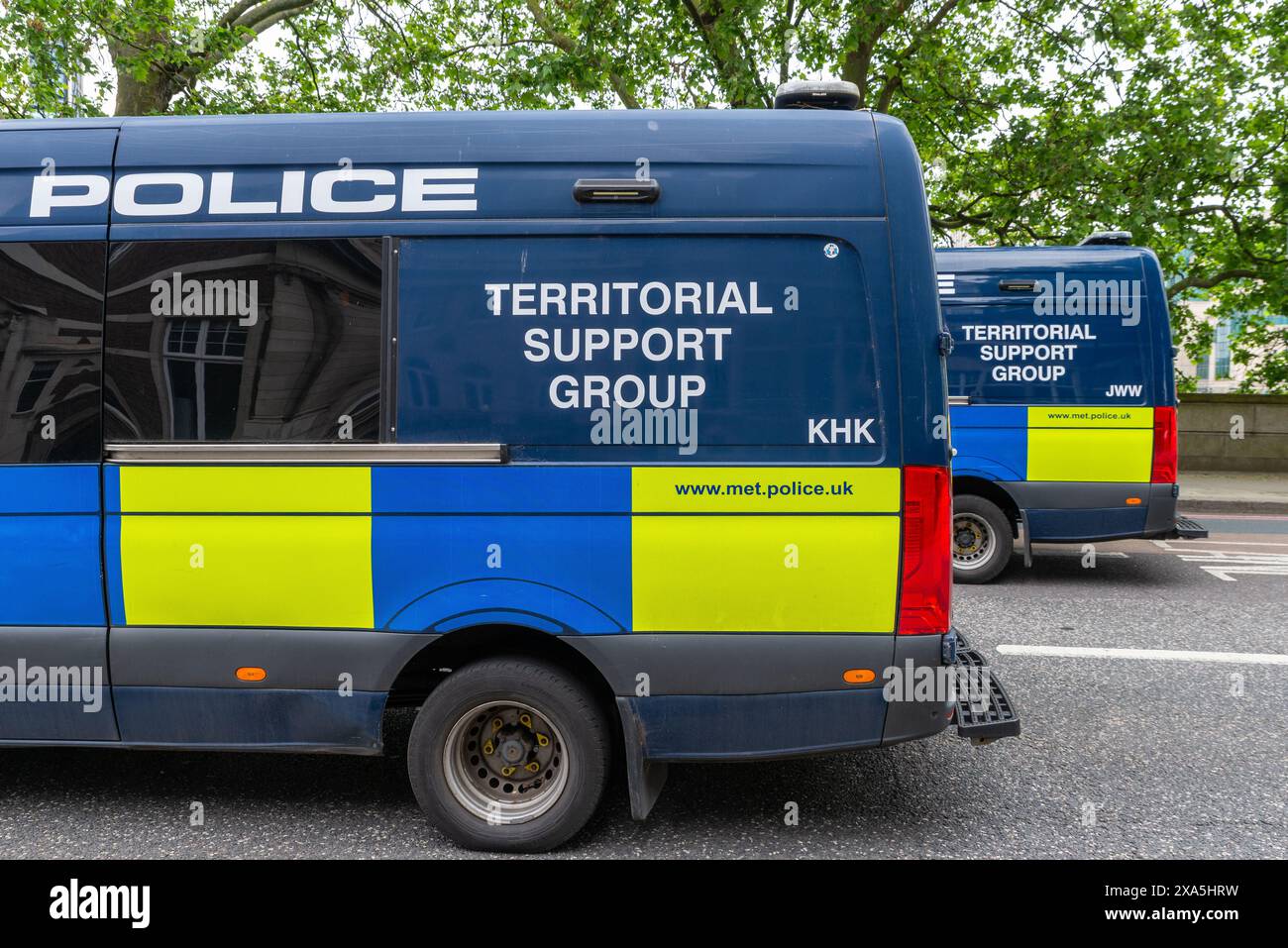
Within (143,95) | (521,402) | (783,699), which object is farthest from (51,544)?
(143,95)

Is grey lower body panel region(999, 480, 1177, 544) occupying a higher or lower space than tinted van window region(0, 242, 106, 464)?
lower

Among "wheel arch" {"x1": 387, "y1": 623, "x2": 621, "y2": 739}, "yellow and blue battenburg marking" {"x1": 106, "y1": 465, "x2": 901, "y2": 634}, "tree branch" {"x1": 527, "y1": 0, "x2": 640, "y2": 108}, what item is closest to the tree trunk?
"tree branch" {"x1": 527, "y1": 0, "x2": 640, "y2": 108}

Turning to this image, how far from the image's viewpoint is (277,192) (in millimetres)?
3287

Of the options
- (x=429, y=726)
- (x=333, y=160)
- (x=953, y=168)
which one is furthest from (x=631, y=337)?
(x=953, y=168)

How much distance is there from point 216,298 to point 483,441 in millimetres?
1051

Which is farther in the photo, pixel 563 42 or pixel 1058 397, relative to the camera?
pixel 563 42

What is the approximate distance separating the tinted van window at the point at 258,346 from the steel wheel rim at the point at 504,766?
1.09m

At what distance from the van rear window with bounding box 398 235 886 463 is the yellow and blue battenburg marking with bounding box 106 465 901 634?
0.41 ft

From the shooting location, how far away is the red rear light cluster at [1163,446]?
7492 millimetres

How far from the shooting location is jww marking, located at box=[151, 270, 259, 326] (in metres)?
3.28

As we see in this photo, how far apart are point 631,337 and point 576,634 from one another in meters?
1.01

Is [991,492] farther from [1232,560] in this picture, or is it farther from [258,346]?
[258,346]

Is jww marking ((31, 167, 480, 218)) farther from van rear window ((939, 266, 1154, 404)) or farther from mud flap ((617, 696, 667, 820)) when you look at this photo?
van rear window ((939, 266, 1154, 404))
